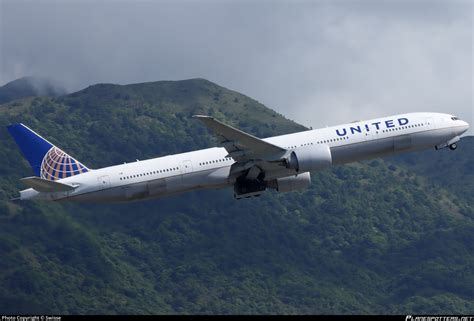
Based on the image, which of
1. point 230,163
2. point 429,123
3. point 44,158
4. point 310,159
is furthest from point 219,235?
point 310,159

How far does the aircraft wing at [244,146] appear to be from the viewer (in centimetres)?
6600

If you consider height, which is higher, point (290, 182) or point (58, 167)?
point (58, 167)

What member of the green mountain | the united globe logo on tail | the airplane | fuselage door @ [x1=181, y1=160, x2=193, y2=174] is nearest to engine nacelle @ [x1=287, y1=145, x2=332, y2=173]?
the airplane

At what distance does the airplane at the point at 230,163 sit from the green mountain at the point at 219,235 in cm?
1123

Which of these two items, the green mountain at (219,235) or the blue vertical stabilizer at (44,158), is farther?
the green mountain at (219,235)

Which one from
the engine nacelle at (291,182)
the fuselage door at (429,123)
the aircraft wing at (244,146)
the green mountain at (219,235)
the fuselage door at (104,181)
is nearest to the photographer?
the aircraft wing at (244,146)

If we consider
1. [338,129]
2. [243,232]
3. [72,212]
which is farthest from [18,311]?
[243,232]

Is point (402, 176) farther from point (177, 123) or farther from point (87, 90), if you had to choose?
point (87, 90)

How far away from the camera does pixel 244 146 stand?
2643 inches

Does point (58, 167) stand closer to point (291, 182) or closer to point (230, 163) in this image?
point (230, 163)

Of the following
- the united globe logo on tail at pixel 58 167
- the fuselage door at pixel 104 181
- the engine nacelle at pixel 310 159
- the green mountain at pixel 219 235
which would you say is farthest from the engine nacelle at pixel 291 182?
the green mountain at pixel 219 235

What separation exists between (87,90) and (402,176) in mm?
54706

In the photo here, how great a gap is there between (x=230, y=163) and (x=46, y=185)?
12322 millimetres

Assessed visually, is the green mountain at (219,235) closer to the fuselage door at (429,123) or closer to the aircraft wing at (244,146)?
the aircraft wing at (244,146)
